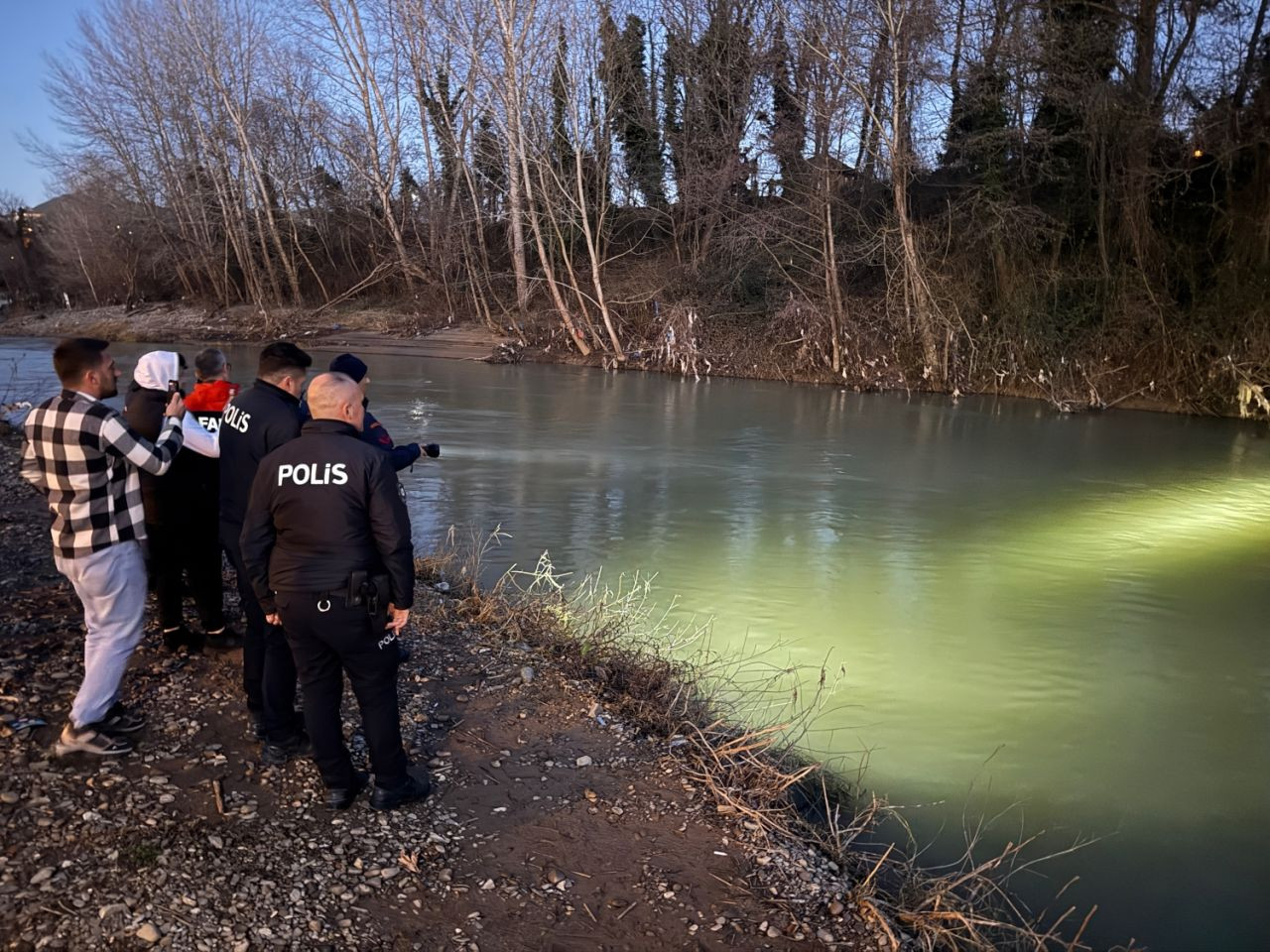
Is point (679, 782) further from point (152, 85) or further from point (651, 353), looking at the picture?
point (152, 85)

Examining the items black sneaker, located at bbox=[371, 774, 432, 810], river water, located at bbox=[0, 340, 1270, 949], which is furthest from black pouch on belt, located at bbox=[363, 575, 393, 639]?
river water, located at bbox=[0, 340, 1270, 949]

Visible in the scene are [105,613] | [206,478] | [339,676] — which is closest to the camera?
[339,676]

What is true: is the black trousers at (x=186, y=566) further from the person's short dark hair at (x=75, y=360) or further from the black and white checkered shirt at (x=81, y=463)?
the person's short dark hair at (x=75, y=360)

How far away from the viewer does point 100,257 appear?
4472cm

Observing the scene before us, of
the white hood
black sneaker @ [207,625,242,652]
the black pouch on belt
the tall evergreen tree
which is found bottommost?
black sneaker @ [207,625,242,652]

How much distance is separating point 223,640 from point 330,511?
8.13ft

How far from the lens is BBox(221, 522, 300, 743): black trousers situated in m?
4.36

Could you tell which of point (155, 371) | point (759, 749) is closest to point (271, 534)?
point (155, 371)

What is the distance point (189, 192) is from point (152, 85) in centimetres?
428

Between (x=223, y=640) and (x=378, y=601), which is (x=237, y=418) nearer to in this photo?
(x=378, y=601)

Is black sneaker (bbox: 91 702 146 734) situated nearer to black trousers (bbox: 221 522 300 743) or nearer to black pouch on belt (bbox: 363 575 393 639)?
black trousers (bbox: 221 522 300 743)

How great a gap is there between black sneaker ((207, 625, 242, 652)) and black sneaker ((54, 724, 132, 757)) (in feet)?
4.11

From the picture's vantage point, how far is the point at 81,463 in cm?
411

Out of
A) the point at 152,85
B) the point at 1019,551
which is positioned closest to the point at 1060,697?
the point at 1019,551
